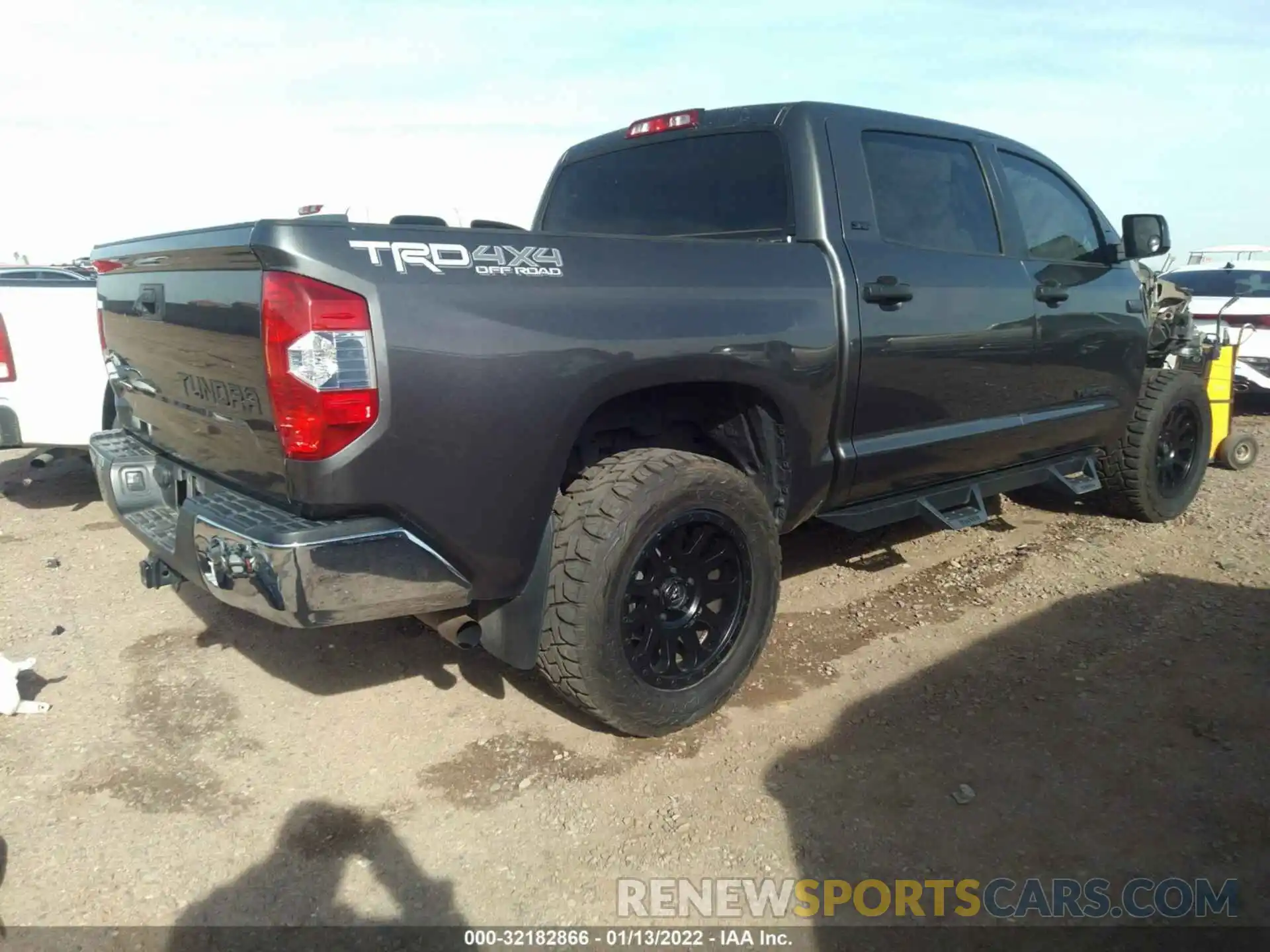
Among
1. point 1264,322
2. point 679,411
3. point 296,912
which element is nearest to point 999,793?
point 679,411

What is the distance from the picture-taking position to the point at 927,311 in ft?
11.4

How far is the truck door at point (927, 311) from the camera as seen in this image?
3352mm

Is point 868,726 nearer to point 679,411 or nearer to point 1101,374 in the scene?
point 679,411

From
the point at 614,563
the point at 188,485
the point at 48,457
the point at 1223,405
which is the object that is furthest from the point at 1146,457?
the point at 48,457

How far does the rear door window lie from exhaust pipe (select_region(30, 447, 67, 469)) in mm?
4772

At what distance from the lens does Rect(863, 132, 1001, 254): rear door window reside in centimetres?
354

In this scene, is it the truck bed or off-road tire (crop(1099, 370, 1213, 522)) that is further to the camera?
off-road tire (crop(1099, 370, 1213, 522))

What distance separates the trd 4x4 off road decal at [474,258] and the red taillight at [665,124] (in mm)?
1466

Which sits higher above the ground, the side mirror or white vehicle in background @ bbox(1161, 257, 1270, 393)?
the side mirror

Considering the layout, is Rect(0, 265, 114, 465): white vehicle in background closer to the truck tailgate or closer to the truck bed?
the truck tailgate

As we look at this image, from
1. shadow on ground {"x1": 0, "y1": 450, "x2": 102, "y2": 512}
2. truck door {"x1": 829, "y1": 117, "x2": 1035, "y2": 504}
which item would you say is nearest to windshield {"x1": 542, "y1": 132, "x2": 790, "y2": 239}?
truck door {"x1": 829, "y1": 117, "x2": 1035, "y2": 504}

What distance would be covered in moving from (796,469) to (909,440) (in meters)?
0.63

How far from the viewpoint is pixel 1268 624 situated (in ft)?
12.7

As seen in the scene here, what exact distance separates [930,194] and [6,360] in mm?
4747
